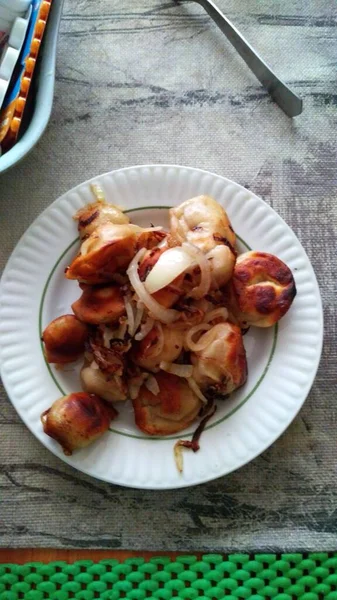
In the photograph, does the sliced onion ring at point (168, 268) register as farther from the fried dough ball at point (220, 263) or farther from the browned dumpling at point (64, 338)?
the browned dumpling at point (64, 338)

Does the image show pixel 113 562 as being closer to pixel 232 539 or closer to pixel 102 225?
pixel 232 539

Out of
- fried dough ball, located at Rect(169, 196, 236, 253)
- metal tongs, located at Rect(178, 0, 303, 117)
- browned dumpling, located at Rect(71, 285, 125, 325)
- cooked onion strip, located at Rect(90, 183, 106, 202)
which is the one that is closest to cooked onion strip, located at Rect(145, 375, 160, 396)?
browned dumpling, located at Rect(71, 285, 125, 325)

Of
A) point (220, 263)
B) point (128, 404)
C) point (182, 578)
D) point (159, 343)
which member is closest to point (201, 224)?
point (220, 263)

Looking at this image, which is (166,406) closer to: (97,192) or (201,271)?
(201,271)

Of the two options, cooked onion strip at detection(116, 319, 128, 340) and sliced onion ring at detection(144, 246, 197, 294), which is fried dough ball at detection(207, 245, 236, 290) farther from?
cooked onion strip at detection(116, 319, 128, 340)

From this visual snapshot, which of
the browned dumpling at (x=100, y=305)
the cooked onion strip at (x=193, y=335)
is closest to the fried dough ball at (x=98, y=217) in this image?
the browned dumpling at (x=100, y=305)
